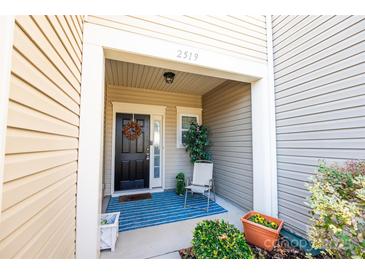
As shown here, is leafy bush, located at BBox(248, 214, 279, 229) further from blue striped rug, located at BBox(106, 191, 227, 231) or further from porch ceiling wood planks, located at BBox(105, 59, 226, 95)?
porch ceiling wood planks, located at BBox(105, 59, 226, 95)

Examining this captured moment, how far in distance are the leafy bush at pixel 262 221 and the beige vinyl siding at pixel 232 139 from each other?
0.66m

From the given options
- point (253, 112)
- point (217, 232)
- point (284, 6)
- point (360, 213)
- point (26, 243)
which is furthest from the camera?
point (253, 112)

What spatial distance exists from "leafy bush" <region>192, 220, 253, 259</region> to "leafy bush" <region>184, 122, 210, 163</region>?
2.31m

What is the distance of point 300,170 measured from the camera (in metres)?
2.06

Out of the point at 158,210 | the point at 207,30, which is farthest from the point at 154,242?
the point at 207,30

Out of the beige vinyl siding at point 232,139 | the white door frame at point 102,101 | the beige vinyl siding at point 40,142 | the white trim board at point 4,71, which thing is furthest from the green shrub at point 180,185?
the white trim board at point 4,71

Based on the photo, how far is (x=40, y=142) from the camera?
835mm

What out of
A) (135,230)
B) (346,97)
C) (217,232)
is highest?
(346,97)

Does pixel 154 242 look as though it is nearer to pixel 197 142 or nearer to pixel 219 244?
pixel 219 244

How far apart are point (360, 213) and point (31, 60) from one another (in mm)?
2223

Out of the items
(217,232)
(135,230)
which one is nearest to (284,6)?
(217,232)

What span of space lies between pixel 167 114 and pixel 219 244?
3.31m

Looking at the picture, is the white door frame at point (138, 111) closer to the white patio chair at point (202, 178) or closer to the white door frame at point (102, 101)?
the white patio chair at point (202, 178)
